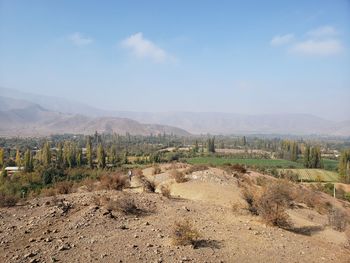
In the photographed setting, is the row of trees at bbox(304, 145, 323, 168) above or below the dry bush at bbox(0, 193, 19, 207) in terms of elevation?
below

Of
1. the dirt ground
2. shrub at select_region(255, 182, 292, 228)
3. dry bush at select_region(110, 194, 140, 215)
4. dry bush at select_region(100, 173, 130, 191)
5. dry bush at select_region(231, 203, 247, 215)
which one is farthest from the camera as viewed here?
dry bush at select_region(100, 173, 130, 191)

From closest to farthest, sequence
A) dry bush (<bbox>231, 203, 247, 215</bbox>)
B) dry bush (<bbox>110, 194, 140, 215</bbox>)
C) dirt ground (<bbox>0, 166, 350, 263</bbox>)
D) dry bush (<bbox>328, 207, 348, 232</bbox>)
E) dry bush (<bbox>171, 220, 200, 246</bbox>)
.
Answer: dirt ground (<bbox>0, 166, 350, 263</bbox>), dry bush (<bbox>171, 220, 200, 246</bbox>), dry bush (<bbox>110, 194, 140, 215</bbox>), dry bush (<bbox>231, 203, 247, 215</bbox>), dry bush (<bbox>328, 207, 348, 232</bbox>)

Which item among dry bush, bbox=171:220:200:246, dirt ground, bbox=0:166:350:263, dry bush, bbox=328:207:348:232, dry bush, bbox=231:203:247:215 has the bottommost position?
dry bush, bbox=328:207:348:232

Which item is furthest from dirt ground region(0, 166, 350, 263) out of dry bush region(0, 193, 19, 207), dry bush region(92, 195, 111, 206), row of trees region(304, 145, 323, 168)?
row of trees region(304, 145, 323, 168)

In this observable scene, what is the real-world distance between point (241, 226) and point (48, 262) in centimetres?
828

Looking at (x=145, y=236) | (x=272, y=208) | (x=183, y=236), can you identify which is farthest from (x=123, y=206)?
(x=272, y=208)

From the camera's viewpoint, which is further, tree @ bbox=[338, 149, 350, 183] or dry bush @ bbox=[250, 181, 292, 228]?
tree @ bbox=[338, 149, 350, 183]

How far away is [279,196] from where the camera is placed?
16406 millimetres

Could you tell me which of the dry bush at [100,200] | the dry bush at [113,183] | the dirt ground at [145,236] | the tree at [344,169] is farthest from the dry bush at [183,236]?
the tree at [344,169]

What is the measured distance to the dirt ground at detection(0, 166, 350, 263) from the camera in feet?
35.5

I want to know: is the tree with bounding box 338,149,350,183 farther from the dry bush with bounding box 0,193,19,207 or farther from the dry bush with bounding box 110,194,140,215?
the dry bush with bounding box 0,193,19,207

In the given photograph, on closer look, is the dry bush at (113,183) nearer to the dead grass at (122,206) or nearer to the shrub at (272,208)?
the dead grass at (122,206)

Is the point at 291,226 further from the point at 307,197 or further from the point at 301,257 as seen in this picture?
the point at 307,197

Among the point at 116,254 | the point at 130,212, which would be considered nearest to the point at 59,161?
the point at 130,212
